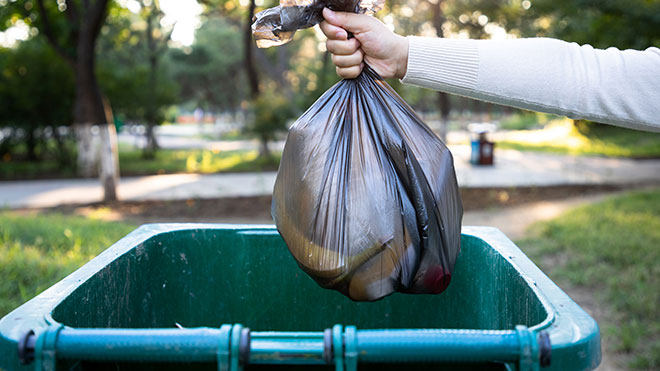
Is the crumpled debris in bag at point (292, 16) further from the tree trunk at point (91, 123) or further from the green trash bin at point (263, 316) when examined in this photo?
the tree trunk at point (91, 123)

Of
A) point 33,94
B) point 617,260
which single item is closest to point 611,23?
point 617,260

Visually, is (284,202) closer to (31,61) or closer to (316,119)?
(316,119)

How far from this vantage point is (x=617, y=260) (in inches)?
187

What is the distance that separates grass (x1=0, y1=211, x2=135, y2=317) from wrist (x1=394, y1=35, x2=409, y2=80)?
2.66 meters

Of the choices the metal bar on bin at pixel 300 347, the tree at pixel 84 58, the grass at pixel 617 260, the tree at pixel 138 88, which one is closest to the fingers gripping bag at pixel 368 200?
the metal bar on bin at pixel 300 347

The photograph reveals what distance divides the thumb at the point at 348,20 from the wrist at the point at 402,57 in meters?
0.11

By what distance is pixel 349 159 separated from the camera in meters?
1.48

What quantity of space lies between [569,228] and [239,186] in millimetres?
6019

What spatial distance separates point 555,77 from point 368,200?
59 cm

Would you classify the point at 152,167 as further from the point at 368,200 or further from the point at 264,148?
the point at 368,200

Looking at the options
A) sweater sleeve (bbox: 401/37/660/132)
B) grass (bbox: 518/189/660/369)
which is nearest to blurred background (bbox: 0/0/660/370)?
grass (bbox: 518/189/660/369)

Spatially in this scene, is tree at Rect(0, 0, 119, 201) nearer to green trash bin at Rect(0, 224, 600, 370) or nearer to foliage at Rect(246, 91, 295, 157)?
foliage at Rect(246, 91, 295, 157)

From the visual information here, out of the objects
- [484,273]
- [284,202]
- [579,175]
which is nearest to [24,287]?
[284,202]

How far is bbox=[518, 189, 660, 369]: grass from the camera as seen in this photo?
3463 mm
